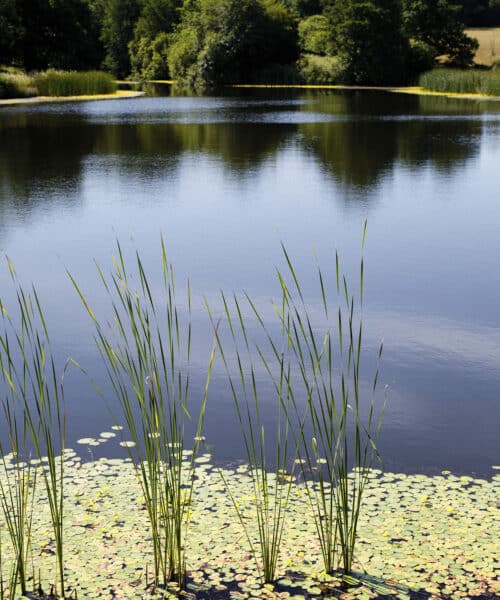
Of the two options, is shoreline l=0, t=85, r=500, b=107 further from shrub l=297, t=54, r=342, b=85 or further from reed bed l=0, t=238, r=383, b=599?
reed bed l=0, t=238, r=383, b=599

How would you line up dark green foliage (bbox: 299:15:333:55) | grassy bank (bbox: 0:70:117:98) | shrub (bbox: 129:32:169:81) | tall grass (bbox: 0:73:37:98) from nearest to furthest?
1. tall grass (bbox: 0:73:37:98)
2. grassy bank (bbox: 0:70:117:98)
3. dark green foliage (bbox: 299:15:333:55)
4. shrub (bbox: 129:32:169:81)

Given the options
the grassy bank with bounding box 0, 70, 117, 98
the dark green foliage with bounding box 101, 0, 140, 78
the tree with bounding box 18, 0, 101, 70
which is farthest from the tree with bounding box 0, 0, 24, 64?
the dark green foliage with bounding box 101, 0, 140, 78

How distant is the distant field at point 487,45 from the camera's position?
4578 centimetres

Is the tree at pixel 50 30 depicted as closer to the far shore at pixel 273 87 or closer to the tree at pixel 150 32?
the far shore at pixel 273 87

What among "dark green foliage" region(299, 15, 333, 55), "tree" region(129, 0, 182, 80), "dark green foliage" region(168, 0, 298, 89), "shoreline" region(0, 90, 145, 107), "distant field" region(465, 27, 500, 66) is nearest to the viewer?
"shoreline" region(0, 90, 145, 107)

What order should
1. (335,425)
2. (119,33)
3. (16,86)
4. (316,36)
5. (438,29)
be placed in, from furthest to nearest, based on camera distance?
(119,33)
(316,36)
(438,29)
(16,86)
(335,425)

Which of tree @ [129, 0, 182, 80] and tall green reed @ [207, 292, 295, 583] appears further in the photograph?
tree @ [129, 0, 182, 80]

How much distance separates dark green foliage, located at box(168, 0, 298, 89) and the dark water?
2628 centimetres

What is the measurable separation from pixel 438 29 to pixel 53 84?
20276 millimetres

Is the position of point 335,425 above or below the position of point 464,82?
below

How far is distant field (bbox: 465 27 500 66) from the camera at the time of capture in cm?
4578

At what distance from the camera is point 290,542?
2.93 metres

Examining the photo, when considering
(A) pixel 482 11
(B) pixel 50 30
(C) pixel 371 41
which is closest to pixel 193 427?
(B) pixel 50 30

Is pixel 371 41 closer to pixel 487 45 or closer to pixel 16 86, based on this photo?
pixel 487 45
